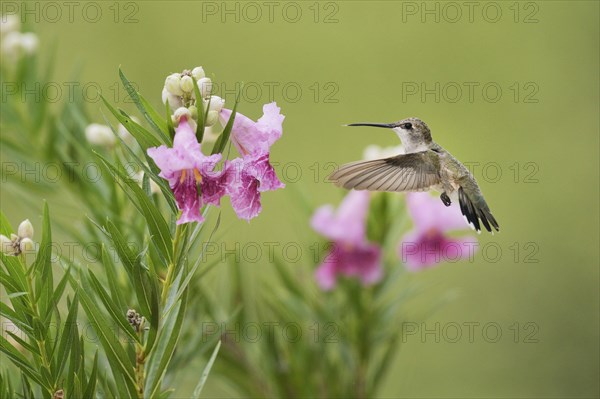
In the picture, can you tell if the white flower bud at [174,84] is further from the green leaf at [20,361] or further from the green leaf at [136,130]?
the green leaf at [20,361]

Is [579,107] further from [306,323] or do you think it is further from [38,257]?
[38,257]

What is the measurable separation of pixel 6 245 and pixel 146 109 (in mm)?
233

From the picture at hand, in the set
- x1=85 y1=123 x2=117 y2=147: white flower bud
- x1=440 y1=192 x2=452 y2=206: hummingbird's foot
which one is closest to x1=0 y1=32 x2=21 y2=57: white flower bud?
x1=85 y1=123 x2=117 y2=147: white flower bud

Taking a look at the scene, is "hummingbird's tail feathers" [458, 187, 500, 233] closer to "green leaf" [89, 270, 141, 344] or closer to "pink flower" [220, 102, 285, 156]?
"pink flower" [220, 102, 285, 156]

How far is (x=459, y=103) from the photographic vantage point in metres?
4.93

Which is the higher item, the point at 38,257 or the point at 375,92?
the point at 375,92

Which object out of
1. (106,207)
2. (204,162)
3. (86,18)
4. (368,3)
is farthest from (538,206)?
(204,162)

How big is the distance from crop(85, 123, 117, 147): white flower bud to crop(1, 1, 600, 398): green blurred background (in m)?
2.67

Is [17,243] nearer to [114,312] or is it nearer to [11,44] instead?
[114,312]

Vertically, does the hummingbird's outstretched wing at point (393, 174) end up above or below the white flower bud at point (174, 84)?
below

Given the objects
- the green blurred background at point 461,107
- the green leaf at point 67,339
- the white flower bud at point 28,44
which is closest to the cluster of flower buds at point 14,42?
the white flower bud at point 28,44

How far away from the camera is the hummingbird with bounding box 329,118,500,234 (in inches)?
57.9

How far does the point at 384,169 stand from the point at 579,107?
375 centimetres

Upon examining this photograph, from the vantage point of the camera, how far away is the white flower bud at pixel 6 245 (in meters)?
0.91
